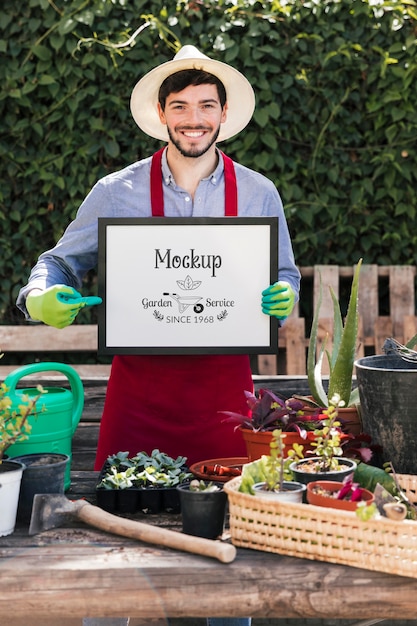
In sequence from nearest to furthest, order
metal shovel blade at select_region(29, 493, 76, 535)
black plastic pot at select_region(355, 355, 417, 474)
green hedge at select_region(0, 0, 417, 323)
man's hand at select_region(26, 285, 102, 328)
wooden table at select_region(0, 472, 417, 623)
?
wooden table at select_region(0, 472, 417, 623)
metal shovel blade at select_region(29, 493, 76, 535)
black plastic pot at select_region(355, 355, 417, 474)
man's hand at select_region(26, 285, 102, 328)
green hedge at select_region(0, 0, 417, 323)

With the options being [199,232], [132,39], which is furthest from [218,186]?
[132,39]

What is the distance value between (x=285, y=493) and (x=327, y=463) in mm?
170

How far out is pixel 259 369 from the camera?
14.1 ft

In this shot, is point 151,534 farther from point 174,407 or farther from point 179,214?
point 179,214

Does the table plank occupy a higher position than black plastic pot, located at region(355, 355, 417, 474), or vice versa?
black plastic pot, located at region(355, 355, 417, 474)

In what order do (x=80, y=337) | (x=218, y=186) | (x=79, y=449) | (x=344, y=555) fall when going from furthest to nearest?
(x=80, y=337) → (x=79, y=449) → (x=218, y=186) → (x=344, y=555)

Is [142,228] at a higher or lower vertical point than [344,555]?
higher

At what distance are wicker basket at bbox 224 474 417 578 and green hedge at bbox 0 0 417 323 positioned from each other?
3119 millimetres

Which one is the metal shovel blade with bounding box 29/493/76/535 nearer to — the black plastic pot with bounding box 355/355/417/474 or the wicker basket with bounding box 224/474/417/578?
the wicker basket with bounding box 224/474/417/578

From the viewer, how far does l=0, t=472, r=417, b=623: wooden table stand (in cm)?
139

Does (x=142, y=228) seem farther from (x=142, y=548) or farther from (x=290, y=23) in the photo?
(x=290, y=23)

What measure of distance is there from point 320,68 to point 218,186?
2.17 m

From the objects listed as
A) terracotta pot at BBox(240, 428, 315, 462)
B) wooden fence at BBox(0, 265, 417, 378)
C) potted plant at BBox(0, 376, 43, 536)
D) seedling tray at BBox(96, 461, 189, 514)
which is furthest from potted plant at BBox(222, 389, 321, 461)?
wooden fence at BBox(0, 265, 417, 378)

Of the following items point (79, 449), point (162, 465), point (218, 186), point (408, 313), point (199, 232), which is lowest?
point (79, 449)
